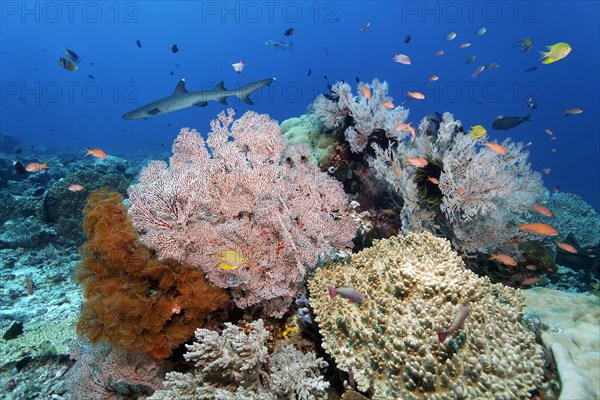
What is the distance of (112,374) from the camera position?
11.4 feet

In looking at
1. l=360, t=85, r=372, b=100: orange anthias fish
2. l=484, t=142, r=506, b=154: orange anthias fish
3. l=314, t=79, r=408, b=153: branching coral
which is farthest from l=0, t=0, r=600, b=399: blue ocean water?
l=360, t=85, r=372, b=100: orange anthias fish

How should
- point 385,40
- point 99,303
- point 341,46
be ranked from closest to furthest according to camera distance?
point 99,303 < point 385,40 < point 341,46

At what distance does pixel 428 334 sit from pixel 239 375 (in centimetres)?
184

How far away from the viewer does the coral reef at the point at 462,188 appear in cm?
489

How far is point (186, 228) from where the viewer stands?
3506mm

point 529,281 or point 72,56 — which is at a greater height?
point 72,56

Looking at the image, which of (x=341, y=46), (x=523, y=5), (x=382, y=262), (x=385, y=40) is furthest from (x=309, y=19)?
(x=382, y=262)

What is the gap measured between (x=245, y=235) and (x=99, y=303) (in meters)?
1.61

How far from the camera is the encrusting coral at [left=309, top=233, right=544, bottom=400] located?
2420 mm

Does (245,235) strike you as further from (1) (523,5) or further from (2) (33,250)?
(1) (523,5)

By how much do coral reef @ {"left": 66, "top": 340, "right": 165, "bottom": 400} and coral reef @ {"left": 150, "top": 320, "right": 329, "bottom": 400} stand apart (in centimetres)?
A: 53

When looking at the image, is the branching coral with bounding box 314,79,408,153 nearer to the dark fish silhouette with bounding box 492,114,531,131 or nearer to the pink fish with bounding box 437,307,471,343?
the dark fish silhouette with bounding box 492,114,531,131

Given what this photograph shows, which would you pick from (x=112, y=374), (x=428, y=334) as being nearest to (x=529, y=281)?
(x=428, y=334)

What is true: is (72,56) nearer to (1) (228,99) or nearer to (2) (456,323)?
(2) (456,323)
